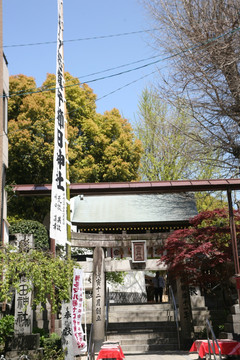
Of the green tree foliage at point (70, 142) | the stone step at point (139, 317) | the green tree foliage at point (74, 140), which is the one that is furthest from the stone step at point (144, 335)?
the green tree foliage at point (74, 140)

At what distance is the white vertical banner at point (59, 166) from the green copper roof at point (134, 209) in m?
10.6

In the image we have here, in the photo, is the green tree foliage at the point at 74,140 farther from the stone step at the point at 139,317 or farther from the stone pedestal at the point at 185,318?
the stone pedestal at the point at 185,318

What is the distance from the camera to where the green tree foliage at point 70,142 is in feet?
77.6

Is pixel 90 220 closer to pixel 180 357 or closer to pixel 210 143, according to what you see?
pixel 210 143

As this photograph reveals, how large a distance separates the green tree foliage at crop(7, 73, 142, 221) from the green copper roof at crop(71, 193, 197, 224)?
2.19 m

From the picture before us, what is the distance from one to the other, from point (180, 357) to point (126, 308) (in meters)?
6.65

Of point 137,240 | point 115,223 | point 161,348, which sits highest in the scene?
point 115,223

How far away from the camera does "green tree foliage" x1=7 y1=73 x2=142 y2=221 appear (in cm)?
2364

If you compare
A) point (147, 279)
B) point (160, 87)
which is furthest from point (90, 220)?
point (147, 279)

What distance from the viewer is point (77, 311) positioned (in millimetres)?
11352

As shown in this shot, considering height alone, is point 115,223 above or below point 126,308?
above

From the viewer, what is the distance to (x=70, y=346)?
10.4 m

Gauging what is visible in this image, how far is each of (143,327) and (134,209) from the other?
23.0ft

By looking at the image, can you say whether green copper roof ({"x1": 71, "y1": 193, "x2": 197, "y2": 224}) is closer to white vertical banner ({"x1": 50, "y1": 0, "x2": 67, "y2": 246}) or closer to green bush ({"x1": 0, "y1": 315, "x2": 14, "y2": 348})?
green bush ({"x1": 0, "y1": 315, "x2": 14, "y2": 348})
